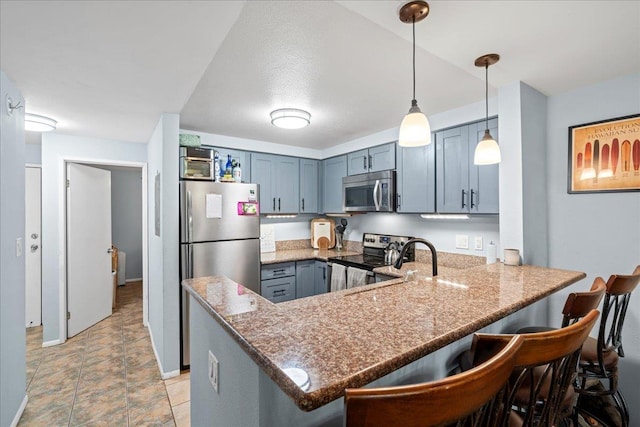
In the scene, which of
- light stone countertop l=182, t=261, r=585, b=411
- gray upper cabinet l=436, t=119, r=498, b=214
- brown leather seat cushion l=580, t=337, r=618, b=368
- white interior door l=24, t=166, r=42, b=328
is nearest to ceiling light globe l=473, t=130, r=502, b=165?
gray upper cabinet l=436, t=119, r=498, b=214

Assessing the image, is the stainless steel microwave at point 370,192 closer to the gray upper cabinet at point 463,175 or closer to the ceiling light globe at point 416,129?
the gray upper cabinet at point 463,175

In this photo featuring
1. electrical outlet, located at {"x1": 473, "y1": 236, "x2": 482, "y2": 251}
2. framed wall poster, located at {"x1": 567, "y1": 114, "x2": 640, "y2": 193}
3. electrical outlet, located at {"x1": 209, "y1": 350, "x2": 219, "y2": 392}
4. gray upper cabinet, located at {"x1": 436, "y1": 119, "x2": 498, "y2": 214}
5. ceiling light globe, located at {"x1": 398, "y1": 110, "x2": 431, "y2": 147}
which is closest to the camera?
electrical outlet, located at {"x1": 209, "y1": 350, "x2": 219, "y2": 392}

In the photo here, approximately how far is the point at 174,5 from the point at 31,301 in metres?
4.28

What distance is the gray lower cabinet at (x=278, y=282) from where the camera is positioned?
3328 millimetres

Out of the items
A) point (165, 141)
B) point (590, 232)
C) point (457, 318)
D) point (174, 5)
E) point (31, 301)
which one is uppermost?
point (174, 5)

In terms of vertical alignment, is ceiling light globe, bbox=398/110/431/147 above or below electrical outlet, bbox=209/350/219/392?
above

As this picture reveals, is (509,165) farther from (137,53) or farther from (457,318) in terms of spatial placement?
(137,53)

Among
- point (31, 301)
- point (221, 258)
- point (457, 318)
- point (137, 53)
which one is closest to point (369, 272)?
point (221, 258)

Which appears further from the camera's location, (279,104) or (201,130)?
(201,130)

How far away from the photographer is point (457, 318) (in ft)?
3.22

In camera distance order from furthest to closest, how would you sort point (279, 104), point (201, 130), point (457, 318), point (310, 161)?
point (310, 161) → point (201, 130) → point (279, 104) → point (457, 318)

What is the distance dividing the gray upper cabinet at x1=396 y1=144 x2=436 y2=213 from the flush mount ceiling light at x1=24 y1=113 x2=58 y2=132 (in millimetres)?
3262

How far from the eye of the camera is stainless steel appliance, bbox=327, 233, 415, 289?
2.98 meters

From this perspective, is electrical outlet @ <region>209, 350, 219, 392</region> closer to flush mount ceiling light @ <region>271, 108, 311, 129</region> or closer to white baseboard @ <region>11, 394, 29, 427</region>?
white baseboard @ <region>11, 394, 29, 427</region>
